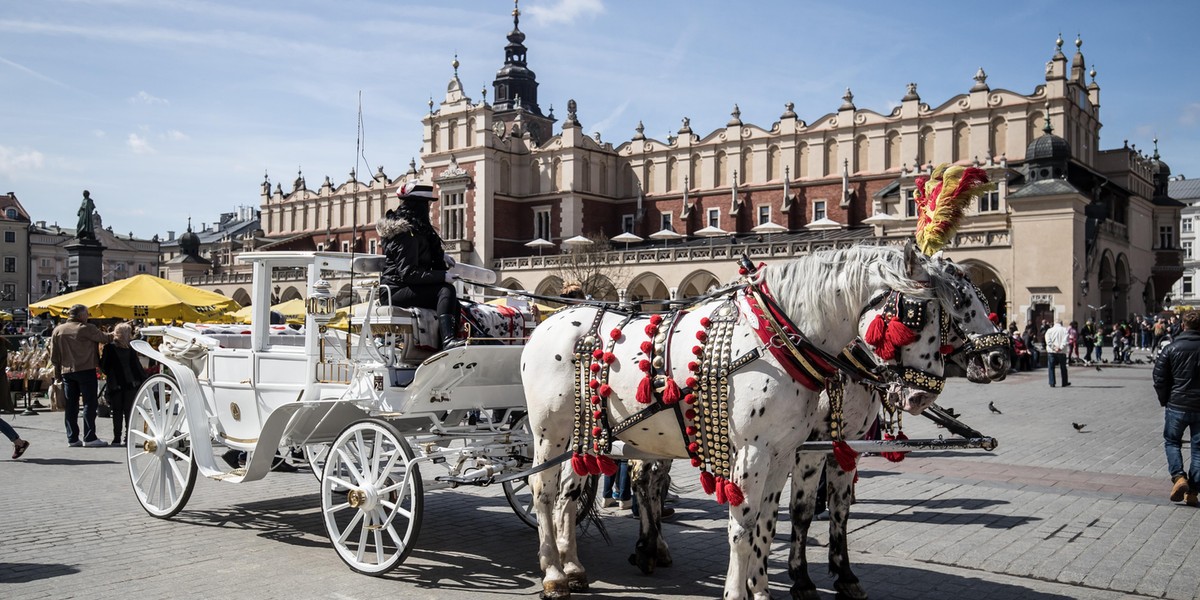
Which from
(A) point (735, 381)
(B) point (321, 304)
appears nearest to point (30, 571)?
(B) point (321, 304)

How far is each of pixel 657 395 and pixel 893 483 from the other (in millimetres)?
5018

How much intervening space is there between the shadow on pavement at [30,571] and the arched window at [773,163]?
44484 mm

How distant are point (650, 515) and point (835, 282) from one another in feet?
7.07

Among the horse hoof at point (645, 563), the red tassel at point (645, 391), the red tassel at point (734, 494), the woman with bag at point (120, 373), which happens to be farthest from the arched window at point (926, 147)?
the red tassel at point (734, 494)

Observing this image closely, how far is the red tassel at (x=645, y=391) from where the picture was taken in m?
4.81

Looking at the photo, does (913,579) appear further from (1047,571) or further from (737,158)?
(737,158)

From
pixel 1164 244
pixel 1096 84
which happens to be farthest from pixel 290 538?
pixel 1164 244

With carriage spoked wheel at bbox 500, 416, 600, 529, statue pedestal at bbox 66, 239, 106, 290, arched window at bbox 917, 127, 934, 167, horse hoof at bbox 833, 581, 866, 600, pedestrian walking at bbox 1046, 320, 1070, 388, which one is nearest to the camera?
horse hoof at bbox 833, 581, 866, 600

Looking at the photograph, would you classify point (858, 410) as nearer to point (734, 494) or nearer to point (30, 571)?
point (734, 494)

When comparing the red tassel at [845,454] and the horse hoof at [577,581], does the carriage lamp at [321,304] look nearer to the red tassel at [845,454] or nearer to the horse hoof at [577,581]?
the horse hoof at [577,581]

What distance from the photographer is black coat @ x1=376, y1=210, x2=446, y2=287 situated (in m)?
6.15

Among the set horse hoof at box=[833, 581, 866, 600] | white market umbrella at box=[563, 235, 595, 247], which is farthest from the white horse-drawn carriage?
white market umbrella at box=[563, 235, 595, 247]

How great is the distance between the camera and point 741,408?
450cm

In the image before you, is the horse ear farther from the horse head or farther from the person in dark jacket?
the person in dark jacket
